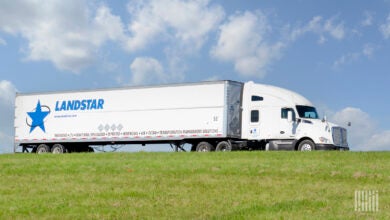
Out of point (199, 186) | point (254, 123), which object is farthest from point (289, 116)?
point (199, 186)

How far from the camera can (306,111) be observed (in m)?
33.6

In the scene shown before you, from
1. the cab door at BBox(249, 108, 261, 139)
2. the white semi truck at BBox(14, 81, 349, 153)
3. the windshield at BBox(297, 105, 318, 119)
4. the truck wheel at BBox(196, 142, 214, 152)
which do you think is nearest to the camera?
the white semi truck at BBox(14, 81, 349, 153)

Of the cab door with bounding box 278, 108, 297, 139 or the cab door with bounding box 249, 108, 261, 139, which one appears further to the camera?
the cab door with bounding box 249, 108, 261, 139

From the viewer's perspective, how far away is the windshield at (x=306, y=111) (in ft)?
109

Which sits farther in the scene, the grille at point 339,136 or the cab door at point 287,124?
the cab door at point 287,124

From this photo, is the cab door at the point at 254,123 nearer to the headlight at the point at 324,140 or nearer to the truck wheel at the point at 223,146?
the truck wheel at the point at 223,146

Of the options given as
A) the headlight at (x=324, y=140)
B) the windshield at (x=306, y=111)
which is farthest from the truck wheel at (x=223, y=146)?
the headlight at (x=324, y=140)

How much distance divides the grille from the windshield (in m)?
1.43

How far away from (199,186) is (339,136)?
51.1 ft

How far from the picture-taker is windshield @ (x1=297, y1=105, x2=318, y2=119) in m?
33.3

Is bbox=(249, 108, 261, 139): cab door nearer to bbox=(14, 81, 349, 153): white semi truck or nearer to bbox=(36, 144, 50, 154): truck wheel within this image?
bbox=(14, 81, 349, 153): white semi truck

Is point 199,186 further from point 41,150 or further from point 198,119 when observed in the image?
point 41,150

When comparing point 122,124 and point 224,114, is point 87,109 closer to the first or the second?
point 122,124

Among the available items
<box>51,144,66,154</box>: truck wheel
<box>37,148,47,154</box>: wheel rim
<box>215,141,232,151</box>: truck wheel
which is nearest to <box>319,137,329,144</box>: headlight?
<box>215,141,232,151</box>: truck wheel
